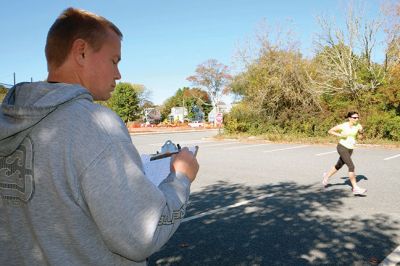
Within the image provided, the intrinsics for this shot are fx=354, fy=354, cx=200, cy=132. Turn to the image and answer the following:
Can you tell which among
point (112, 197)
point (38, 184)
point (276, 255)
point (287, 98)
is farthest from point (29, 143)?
point (287, 98)

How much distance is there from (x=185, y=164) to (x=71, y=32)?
0.55 meters

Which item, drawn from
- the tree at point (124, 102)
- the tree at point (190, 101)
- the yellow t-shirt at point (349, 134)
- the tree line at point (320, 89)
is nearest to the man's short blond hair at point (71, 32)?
the yellow t-shirt at point (349, 134)

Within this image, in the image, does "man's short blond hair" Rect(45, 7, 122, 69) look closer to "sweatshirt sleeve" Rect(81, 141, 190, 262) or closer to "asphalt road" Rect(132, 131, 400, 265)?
"sweatshirt sleeve" Rect(81, 141, 190, 262)

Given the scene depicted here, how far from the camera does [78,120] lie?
97 centimetres

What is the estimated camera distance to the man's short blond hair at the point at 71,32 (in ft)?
3.51

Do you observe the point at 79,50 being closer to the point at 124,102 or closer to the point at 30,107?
the point at 30,107

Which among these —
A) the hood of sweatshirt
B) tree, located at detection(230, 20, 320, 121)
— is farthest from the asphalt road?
tree, located at detection(230, 20, 320, 121)

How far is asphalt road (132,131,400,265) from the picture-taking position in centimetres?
390

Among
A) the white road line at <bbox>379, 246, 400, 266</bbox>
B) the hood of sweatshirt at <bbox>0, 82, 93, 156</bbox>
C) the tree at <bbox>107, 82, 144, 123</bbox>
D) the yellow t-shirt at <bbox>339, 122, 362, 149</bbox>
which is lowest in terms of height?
the white road line at <bbox>379, 246, 400, 266</bbox>

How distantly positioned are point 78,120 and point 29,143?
0.17m

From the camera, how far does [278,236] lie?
451cm

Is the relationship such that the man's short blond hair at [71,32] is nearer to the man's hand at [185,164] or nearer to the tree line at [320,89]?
the man's hand at [185,164]

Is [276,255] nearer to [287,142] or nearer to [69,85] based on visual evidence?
[69,85]

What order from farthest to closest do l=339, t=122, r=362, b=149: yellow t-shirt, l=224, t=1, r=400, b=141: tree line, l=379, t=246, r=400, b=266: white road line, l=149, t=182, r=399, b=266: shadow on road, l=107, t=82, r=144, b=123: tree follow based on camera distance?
l=107, t=82, r=144, b=123: tree
l=224, t=1, r=400, b=141: tree line
l=339, t=122, r=362, b=149: yellow t-shirt
l=149, t=182, r=399, b=266: shadow on road
l=379, t=246, r=400, b=266: white road line
